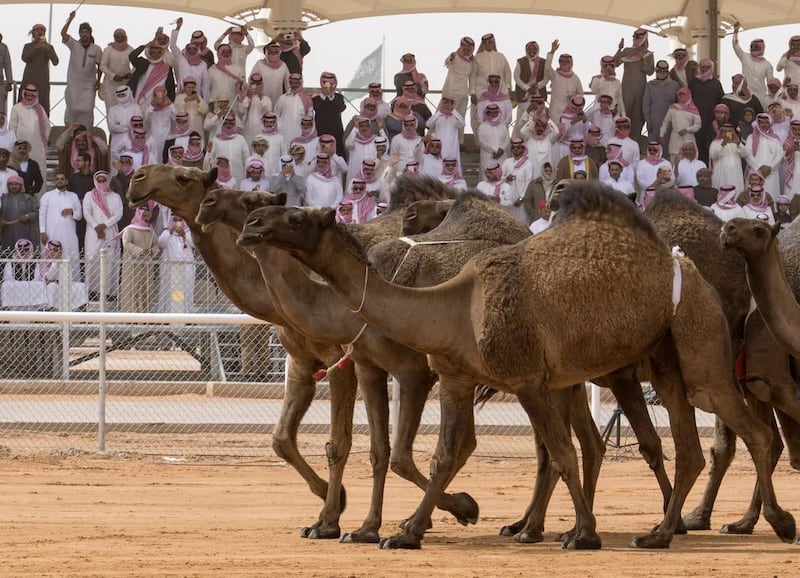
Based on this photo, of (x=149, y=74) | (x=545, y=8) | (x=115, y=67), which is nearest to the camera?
(x=149, y=74)

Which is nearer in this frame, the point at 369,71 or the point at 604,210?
the point at 604,210

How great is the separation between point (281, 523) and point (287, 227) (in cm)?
303

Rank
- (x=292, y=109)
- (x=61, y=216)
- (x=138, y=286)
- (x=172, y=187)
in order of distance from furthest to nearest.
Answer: (x=292, y=109) → (x=61, y=216) → (x=138, y=286) → (x=172, y=187)

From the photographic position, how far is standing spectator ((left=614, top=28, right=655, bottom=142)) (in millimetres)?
26391

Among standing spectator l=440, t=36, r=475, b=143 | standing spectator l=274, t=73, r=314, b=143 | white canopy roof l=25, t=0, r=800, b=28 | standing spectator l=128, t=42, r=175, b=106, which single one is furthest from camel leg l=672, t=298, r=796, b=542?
white canopy roof l=25, t=0, r=800, b=28

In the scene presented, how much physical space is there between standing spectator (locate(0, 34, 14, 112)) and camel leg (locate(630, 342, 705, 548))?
1677 cm

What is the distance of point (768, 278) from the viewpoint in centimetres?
1023

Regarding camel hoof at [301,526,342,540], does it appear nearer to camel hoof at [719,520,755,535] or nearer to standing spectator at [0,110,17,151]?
camel hoof at [719,520,755,535]

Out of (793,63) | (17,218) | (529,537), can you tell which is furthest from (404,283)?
(793,63)

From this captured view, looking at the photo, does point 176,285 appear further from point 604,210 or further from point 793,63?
point 793,63

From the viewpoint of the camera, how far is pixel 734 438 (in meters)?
11.8

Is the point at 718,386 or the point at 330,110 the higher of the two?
A: the point at 330,110

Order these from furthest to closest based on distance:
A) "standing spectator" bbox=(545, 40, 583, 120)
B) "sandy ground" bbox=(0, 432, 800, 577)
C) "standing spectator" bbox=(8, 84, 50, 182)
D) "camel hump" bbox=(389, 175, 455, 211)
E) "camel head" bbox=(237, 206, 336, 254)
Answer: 1. "standing spectator" bbox=(545, 40, 583, 120)
2. "standing spectator" bbox=(8, 84, 50, 182)
3. "camel hump" bbox=(389, 175, 455, 211)
4. "camel head" bbox=(237, 206, 336, 254)
5. "sandy ground" bbox=(0, 432, 800, 577)

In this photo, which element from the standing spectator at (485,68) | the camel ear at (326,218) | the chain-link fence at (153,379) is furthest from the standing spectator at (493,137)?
the camel ear at (326,218)
